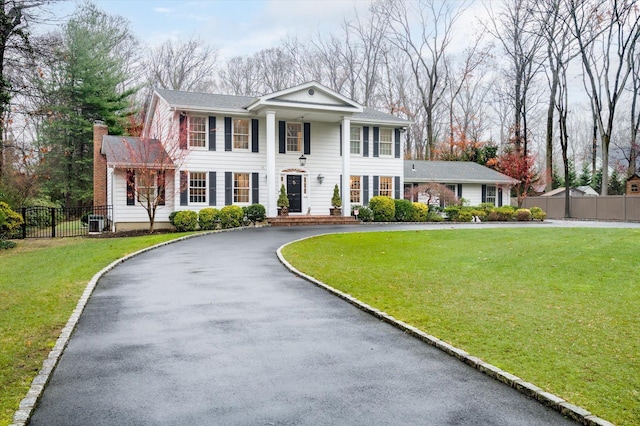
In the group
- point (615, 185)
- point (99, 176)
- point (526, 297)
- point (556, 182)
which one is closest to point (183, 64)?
point (99, 176)

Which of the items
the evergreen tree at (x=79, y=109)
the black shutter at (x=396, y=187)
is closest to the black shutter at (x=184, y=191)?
the black shutter at (x=396, y=187)

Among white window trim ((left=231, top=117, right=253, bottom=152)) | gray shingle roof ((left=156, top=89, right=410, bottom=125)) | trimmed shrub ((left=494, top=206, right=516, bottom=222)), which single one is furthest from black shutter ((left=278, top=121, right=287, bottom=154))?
trimmed shrub ((left=494, top=206, right=516, bottom=222))

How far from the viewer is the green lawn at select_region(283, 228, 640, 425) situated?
5.08 m

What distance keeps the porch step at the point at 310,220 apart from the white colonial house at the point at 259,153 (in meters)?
0.80

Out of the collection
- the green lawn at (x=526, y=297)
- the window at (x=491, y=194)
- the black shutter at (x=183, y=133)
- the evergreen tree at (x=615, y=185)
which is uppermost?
the black shutter at (x=183, y=133)

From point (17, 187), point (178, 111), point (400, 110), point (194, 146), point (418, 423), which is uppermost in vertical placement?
point (400, 110)

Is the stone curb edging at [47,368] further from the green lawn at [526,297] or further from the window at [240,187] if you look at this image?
the window at [240,187]

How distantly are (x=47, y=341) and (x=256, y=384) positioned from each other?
293 centimetres

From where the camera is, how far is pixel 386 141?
98.5ft

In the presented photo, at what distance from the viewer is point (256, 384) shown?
16.3 ft

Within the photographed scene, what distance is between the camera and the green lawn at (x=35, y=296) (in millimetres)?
5215

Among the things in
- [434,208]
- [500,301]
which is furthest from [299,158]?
[500,301]

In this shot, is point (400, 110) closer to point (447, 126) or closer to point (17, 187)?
point (447, 126)

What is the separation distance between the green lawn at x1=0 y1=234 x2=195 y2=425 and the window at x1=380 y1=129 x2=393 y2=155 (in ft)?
51.4
